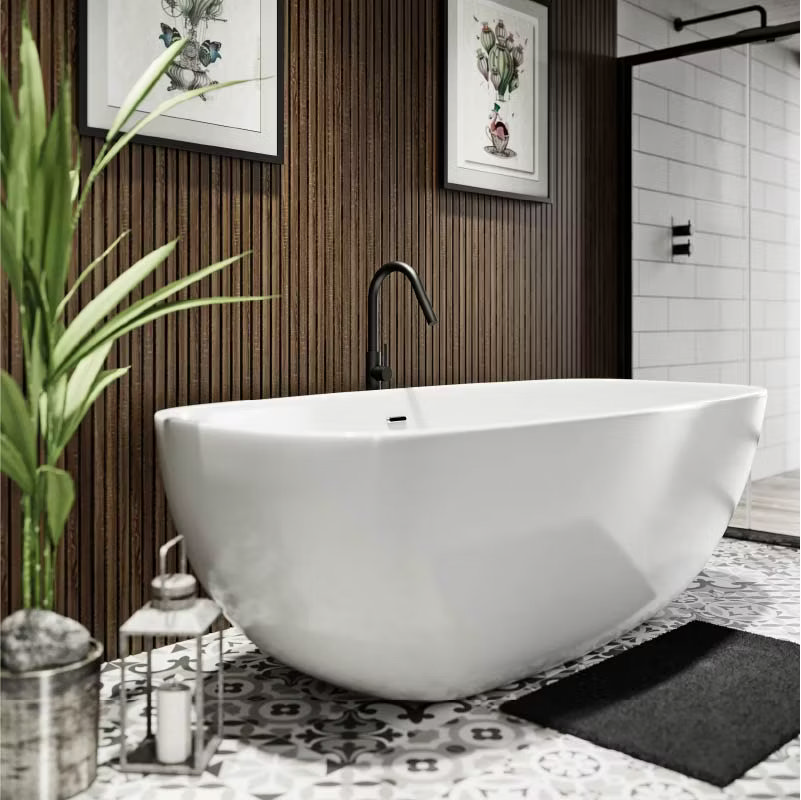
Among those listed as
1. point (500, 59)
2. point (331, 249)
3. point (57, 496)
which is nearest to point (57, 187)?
point (57, 496)

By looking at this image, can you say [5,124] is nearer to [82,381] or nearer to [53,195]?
[53,195]

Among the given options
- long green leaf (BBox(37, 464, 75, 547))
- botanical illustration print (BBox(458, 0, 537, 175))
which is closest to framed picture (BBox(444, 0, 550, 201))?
botanical illustration print (BBox(458, 0, 537, 175))

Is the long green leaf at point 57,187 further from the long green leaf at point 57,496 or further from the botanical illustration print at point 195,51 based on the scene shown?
the botanical illustration print at point 195,51

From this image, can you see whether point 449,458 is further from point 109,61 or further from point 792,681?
point 109,61

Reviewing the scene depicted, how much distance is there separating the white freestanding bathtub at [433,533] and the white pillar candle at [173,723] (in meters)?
0.21

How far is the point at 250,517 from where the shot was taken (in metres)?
1.73

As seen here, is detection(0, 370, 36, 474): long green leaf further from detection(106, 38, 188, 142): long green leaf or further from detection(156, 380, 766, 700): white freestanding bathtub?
detection(106, 38, 188, 142): long green leaf

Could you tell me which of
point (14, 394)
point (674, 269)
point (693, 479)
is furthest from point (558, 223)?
point (14, 394)

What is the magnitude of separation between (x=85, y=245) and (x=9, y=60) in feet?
1.38

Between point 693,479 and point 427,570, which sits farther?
point 693,479

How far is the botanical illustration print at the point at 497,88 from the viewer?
3.26 m

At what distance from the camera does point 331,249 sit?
2.81m

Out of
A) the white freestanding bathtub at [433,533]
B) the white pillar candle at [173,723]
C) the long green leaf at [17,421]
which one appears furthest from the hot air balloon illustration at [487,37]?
the white pillar candle at [173,723]

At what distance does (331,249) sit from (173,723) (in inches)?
59.4
